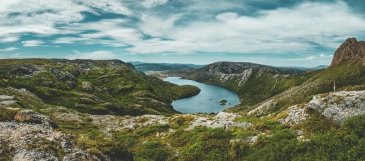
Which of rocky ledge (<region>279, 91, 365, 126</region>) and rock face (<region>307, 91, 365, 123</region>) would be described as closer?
rock face (<region>307, 91, 365, 123</region>)

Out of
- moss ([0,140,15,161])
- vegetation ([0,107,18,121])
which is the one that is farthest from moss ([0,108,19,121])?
moss ([0,140,15,161])

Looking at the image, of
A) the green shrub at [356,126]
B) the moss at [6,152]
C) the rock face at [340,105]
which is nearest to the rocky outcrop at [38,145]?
the moss at [6,152]

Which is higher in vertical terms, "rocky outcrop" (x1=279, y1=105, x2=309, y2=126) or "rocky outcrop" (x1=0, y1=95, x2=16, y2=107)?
"rocky outcrop" (x1=279, y1=105, x2=309, y2=126)

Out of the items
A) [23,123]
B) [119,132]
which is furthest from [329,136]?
[119,132]

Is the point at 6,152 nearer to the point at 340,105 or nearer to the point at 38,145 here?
the point at 38,145

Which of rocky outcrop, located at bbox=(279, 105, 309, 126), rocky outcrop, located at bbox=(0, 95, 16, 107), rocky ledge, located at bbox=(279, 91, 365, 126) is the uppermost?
rocky ledge, located at bbox=(279, 91, 365, 126)

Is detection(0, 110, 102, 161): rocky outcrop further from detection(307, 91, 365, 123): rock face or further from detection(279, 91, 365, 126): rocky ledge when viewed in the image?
detection(307, 91, 365, 123): rock face

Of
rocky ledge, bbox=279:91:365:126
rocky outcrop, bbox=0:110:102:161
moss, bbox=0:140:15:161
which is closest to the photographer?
moss, bbox=0:140:15:161

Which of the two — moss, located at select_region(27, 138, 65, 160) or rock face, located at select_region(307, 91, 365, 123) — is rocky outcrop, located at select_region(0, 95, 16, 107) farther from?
rock face, located at select_region(307, 91, 365, 123)

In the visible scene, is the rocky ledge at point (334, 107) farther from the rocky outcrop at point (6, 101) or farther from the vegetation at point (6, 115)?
the rocky outcrop at point (6, 101)

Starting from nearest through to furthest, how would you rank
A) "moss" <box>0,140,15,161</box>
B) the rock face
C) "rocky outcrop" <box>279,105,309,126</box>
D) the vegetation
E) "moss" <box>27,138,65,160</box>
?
"moss" <box>0,140,15,161</box>
"moss" <box>27,138,65,160</box>
the vegetation
the rock face
"rocky outcrop" <box>279,105,309,126</box>
